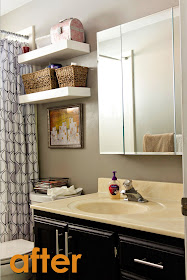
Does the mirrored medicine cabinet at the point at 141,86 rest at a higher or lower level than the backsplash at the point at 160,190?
higher

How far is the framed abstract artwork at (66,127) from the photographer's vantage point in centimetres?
284

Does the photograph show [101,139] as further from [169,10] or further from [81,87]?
[169,10]

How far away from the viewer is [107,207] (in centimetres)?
229

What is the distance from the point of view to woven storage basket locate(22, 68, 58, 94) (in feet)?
9.12

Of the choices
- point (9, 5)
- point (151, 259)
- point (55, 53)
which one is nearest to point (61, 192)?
point (55, 53)

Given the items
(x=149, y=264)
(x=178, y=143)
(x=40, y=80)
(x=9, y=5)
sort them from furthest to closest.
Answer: (x=9, y=5)
(x=40, y=80)
(x=178, y=143)
(x=149, y=264)

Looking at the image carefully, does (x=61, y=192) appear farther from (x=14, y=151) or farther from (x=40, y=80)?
(x=40, y=80)

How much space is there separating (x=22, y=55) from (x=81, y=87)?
70 centimetres

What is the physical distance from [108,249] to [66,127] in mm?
1380

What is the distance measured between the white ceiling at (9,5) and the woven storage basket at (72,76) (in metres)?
1.05

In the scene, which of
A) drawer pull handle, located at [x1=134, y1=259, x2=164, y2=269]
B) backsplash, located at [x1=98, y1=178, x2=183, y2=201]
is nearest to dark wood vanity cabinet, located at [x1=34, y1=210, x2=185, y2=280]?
drawer pull handle, located at [x1=134, y1=259, x2=164, y2=269]

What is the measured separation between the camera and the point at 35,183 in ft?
10.1

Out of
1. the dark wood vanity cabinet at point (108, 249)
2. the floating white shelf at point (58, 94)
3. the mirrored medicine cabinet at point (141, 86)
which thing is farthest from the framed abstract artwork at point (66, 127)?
the dark wood vanity cabinet at point (108, 249)

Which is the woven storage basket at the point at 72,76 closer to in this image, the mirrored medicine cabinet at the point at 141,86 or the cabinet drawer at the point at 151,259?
the mirrored medicine cabinet at the point at 141,86
